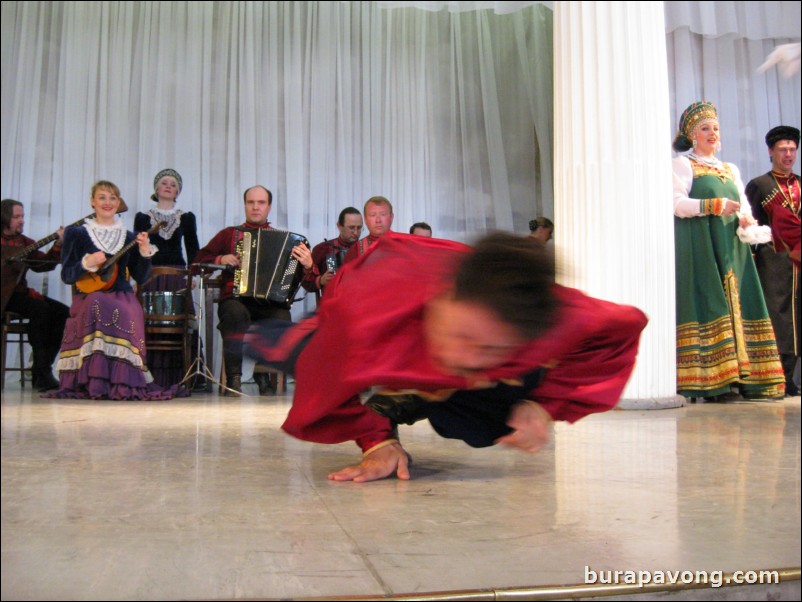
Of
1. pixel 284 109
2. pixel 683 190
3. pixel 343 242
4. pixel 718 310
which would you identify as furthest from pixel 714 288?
pixel 284 109

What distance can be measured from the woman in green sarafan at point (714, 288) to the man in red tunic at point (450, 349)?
2.67 meters

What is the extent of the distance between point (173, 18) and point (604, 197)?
3987 millimetres

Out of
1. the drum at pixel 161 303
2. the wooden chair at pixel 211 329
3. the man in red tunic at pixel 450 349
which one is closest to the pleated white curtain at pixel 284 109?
the wooden chair at pixel 211 329

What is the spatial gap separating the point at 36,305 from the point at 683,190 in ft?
12.5

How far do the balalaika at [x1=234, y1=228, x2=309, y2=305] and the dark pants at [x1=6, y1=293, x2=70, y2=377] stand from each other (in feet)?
4.07

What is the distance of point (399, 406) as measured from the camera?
2.07m

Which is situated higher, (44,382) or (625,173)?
(625,173)

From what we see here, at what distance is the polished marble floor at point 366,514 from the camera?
4.10 feet

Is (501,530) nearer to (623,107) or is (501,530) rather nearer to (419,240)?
(419,240)

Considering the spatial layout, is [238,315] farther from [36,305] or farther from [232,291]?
[36,305]

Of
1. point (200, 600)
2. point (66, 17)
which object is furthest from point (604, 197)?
point (66, 17)

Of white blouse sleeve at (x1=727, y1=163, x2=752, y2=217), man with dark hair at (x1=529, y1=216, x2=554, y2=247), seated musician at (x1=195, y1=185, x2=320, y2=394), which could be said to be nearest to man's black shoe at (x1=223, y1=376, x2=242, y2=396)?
seated musician at (x1=195, y1=185, x2=320, y2=394)

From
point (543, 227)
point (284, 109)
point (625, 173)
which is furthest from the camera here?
point (284, 109)

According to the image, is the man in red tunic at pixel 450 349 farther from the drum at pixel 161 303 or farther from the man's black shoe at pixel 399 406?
the drum at pixel 161 303
